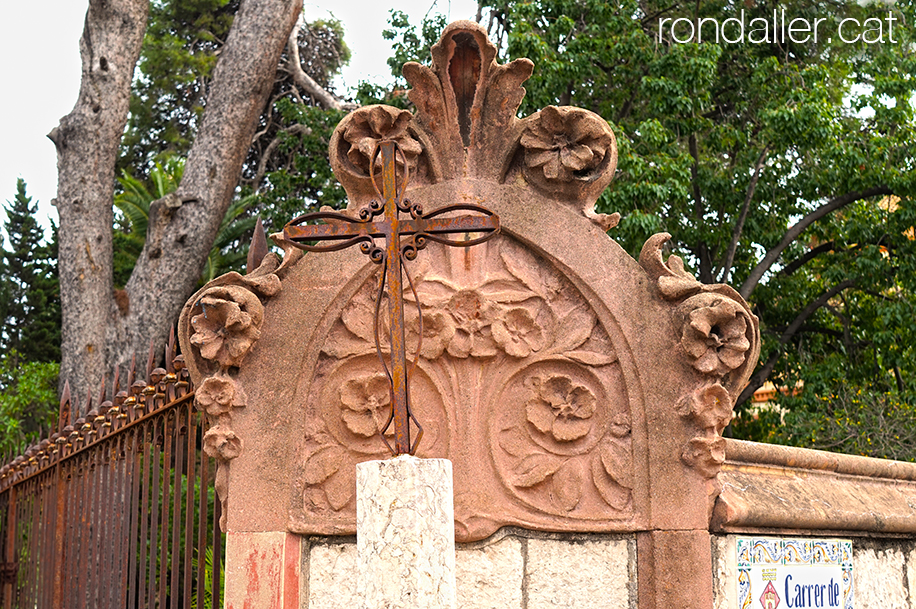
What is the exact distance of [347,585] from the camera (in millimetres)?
3336

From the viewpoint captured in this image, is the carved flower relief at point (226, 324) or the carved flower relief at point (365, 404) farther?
the carved flower relief at point (365, 404)

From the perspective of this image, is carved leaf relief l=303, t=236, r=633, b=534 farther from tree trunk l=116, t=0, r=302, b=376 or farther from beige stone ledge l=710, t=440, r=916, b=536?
tree trunk l=116, t=0, r=302, b=376

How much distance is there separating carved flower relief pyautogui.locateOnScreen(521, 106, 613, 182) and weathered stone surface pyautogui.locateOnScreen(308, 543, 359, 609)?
1.55m

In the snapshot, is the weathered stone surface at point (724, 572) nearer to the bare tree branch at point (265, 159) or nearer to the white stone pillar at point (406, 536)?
the white stone pillar at point (406, 536)

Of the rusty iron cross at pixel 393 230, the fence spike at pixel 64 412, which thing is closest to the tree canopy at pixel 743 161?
the fence spike at pixel 64 412

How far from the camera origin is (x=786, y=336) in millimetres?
10984

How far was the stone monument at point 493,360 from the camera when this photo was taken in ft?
10.7

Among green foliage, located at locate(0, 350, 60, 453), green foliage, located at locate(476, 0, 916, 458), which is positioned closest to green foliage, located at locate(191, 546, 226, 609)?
green foliage, located at locate(476, 0, 916, 458)

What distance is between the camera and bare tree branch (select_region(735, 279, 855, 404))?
1073cm

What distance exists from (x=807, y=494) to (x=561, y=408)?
1138 mm

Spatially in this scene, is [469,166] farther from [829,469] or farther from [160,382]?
[829,469]

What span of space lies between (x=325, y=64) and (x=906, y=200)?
9754mm

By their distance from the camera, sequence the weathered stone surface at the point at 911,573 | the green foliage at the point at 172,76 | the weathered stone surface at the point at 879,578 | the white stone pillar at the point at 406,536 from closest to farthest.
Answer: the white stone pillar at the point at 406,536 < the weathered stone surface at the point at 879,578 < the weathered stone surface at the point at 911,573 < the green foliage at the point at 172,76

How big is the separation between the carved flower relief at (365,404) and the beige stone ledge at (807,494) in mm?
1228
